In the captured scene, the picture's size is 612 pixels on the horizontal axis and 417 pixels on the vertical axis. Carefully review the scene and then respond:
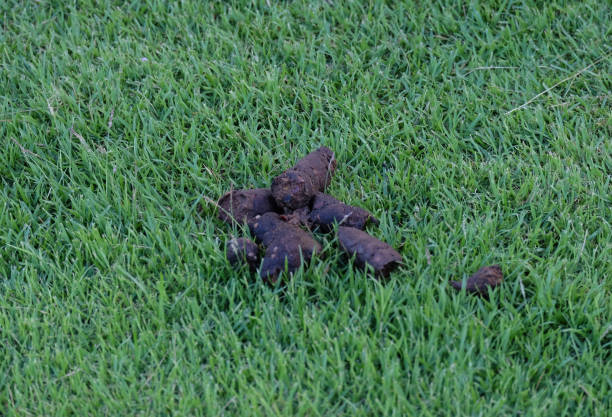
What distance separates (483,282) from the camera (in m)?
2.91

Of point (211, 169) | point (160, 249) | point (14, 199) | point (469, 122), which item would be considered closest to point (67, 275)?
point (160, 249)

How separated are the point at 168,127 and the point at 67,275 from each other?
3.47 feet

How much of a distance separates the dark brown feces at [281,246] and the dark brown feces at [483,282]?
1.94 feet

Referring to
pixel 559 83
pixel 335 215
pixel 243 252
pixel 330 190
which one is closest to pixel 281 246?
pixel 243 252

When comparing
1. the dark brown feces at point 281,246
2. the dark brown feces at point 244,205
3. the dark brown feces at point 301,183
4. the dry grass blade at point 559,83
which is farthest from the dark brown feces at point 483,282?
the dry grass blade at point 559,83

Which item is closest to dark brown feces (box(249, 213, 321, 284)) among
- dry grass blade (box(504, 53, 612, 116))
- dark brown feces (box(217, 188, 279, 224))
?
dark brown feces (box(217, 188, 279, 224))

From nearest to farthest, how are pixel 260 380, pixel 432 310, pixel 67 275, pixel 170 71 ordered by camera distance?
pixel 260 380 < pixel 432 310 < pixel 67 275 < pixel 170 71

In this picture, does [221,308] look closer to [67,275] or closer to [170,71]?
[67,275]

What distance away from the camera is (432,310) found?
2820 mm

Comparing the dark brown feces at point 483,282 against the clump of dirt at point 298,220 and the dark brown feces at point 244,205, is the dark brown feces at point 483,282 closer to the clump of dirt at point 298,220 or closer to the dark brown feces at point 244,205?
the clump of dirt at point 298,220

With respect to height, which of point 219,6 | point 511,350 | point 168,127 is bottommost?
point 511,350

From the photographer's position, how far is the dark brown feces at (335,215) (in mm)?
3176

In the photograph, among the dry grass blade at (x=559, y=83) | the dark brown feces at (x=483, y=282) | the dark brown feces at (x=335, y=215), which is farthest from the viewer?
the dry grass blade at (x=559, y=83)

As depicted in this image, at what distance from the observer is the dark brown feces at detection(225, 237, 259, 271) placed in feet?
9.97
